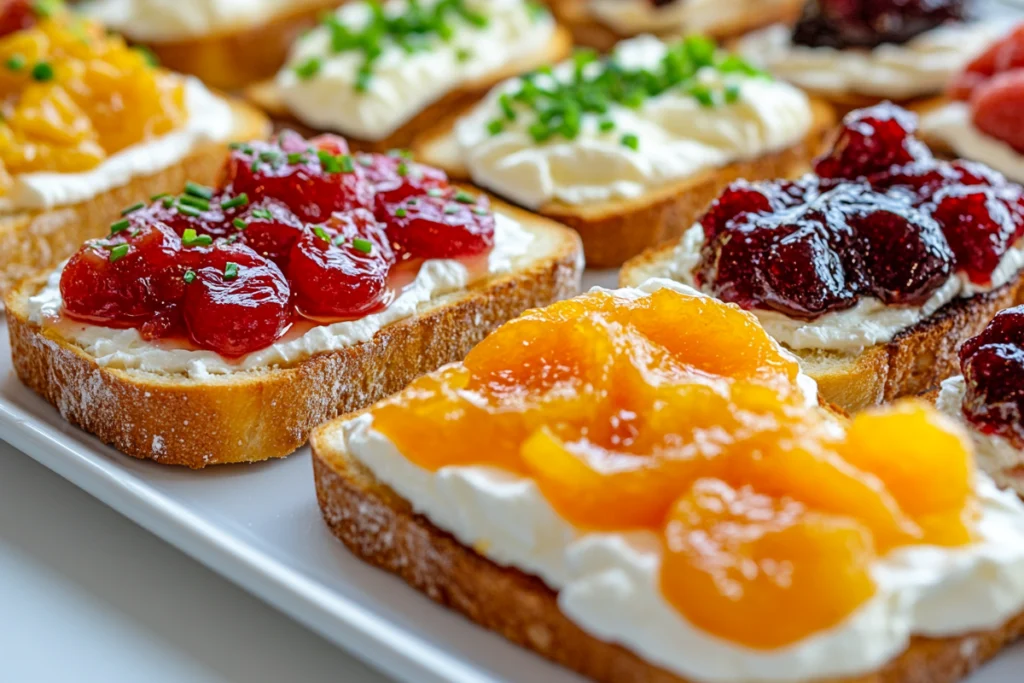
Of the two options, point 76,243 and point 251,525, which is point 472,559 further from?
point 76,243

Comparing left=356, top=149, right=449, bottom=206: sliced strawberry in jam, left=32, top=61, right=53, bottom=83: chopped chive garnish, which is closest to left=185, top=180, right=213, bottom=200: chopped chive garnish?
left=356, top=149, right=449, bottom=206: sliced strawberry in jam

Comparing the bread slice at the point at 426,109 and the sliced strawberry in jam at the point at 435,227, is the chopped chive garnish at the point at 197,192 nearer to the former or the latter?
the sliced strawberry in jam at the point at 435,227

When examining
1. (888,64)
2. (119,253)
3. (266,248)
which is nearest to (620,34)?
(888,64)

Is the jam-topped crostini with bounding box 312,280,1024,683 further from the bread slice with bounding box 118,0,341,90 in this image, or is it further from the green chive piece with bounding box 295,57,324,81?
the bread slice with bounding box 118,0,341,90

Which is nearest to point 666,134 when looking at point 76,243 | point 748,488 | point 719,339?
point 719,339

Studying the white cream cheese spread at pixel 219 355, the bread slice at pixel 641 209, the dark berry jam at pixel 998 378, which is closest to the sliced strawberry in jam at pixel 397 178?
the white cream cheese spread at pixel 219 355

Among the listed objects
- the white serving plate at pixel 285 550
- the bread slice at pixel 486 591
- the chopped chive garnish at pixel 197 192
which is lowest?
the white serving plate at pixel 285 550

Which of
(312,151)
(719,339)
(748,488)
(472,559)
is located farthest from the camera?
(312,151)
